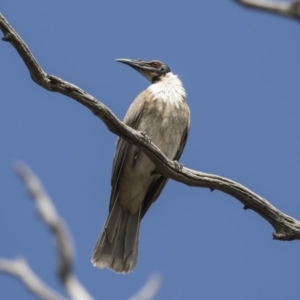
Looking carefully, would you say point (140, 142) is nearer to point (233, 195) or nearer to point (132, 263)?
point (233, 195)

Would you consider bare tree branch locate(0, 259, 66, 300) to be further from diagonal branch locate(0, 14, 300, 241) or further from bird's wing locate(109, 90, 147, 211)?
bird's wing locate(109, 90, 147, 211)

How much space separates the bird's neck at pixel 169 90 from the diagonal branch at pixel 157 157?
1943 millimetres

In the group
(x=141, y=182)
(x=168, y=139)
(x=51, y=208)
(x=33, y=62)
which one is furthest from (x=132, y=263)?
(x=51, y=208)

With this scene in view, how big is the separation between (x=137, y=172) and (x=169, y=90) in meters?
1.12

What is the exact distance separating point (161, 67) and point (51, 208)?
7262 millimetres

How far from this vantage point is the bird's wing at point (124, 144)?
8.57m

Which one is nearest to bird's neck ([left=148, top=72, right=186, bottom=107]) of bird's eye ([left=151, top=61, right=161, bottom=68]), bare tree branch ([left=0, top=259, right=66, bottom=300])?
bird's eye ([left=151, top=61, right=161, bottom=68])

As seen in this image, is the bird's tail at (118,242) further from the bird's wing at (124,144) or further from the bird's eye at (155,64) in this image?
the bird's eye at (155,64)

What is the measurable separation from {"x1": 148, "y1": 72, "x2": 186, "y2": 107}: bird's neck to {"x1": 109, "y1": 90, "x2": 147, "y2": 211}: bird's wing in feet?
0.53

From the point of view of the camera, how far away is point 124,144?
8.55 metres

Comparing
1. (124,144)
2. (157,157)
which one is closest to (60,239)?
(157,157)

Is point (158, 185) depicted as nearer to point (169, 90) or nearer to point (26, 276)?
point (169, 90)

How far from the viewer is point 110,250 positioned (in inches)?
344

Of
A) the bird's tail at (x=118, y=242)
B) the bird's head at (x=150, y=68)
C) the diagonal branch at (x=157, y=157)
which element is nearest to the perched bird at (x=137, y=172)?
the bird's tail at (x=118, y=242)
